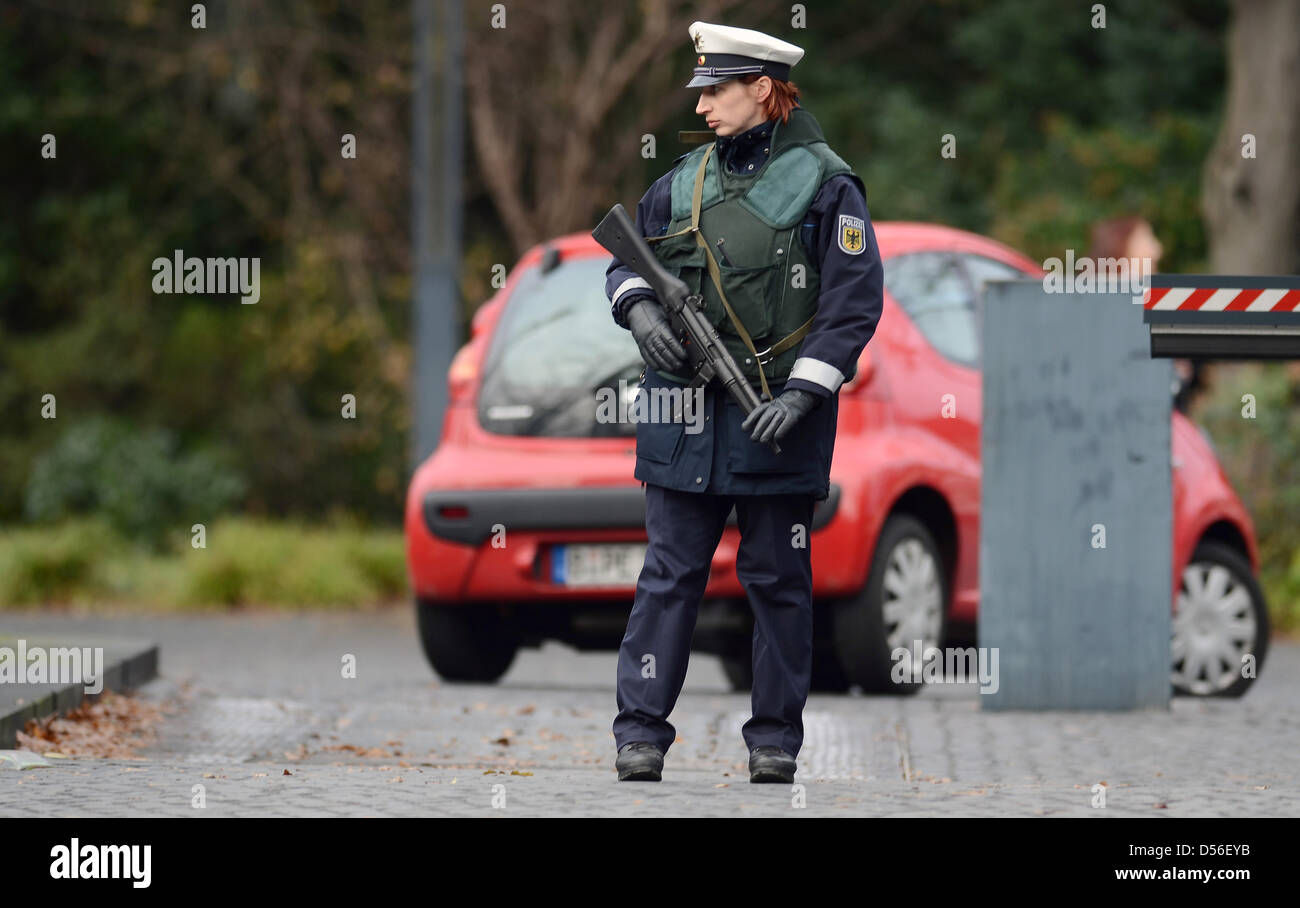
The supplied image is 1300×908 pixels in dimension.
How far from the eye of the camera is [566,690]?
906 cm

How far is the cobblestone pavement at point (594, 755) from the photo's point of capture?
5176 mm

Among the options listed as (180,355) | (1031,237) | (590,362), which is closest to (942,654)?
(590,362)

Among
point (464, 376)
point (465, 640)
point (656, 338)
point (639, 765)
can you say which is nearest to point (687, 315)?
point (656, 338)

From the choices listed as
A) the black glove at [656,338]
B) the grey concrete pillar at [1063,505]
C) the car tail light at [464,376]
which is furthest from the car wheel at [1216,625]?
the black glove at [656,338]

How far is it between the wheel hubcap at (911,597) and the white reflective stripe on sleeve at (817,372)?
2.82m

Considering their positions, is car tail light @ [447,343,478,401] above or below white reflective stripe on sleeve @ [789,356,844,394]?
above

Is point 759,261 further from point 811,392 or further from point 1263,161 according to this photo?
point 1263,161

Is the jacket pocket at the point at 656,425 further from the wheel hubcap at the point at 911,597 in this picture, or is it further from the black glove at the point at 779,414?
the wheel hubcap at the point at 911,597

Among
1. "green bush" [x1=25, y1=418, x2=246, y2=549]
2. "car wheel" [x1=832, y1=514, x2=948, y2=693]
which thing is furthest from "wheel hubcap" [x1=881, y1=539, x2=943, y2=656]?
Answer: "green bush" [x1=25, y1=418, x2=246, y2=549]

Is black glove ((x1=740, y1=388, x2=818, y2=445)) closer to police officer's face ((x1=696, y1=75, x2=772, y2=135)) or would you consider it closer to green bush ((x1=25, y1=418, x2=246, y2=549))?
police officer's face ((x1=696, y1=75, x2=772, y2=135))

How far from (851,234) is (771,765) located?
4.11ft

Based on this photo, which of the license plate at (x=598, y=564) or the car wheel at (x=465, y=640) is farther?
the car wheel at (x=465, y=640)

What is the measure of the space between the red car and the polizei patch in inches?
101

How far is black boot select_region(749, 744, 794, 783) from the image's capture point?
18.8 feet
